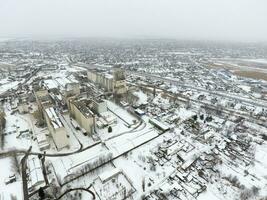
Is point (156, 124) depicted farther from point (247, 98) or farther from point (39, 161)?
point (247, 98)

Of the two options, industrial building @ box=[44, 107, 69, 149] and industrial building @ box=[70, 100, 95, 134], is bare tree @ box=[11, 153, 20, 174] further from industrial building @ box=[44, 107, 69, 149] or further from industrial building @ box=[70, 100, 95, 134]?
industrial building @ box=[70, 100, 95, 134]

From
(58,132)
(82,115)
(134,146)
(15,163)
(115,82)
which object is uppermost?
(115,82)

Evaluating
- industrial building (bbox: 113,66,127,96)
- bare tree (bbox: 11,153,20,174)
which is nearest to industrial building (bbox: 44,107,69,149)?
bare tree (bbox: 11,153,20,174)

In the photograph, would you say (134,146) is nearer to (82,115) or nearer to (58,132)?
(82,115)

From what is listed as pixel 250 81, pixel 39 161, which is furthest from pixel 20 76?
pixel 250 81

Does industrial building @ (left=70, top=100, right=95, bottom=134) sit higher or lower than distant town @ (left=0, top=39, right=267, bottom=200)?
higher

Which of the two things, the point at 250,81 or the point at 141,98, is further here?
the point at 250,81

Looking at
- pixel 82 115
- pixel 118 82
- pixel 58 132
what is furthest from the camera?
pixel 118 82

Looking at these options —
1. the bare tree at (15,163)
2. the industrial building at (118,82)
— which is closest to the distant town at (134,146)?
the bare tree at (15,163)

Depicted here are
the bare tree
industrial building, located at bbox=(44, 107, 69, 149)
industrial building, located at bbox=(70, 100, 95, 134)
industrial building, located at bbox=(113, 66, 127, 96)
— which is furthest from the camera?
industrial building, located at bbox=(113, 66, 127, 96)

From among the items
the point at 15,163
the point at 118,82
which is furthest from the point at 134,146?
the point at 118,82

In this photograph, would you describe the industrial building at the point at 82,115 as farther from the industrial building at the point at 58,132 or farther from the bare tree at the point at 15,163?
the bare tree at the point at 15,163
